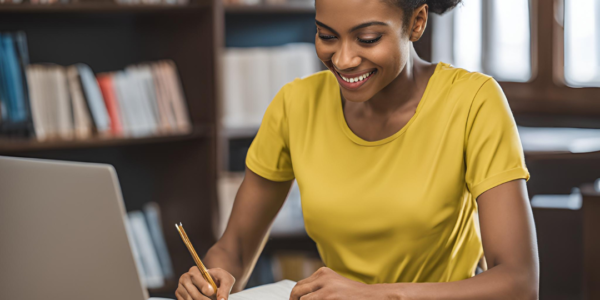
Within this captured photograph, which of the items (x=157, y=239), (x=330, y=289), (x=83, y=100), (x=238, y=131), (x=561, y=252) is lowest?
(x=561, y=252)

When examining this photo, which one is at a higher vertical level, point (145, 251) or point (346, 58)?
point (346, 58)

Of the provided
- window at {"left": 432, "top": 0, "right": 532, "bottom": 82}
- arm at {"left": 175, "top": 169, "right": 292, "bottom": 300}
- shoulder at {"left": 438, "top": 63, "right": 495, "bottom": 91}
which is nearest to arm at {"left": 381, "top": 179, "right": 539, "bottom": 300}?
shoulder at {"left": 438, "top": 63, "right": 495, "bottom": 91}

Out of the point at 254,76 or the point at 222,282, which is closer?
A: the point at 222,282

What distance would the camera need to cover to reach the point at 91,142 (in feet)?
7.41

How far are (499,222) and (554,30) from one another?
228cm

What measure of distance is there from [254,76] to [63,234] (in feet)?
5.75

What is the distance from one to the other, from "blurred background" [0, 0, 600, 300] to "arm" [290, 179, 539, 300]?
120 centimetres

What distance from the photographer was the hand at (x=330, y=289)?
946 millimetres

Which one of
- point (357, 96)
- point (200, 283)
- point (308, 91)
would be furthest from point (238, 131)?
point (200, 283)

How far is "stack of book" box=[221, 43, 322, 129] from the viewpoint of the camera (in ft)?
8.33

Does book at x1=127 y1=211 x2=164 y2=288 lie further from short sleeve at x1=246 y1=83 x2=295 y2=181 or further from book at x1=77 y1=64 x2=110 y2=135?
short sleeve at x1=246 y1=83 x2=295 y2=181

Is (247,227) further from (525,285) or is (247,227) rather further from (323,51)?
(525,285)

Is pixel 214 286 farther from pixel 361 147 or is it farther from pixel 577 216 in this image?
pixel 577 216

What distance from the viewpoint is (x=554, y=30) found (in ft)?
10.0
